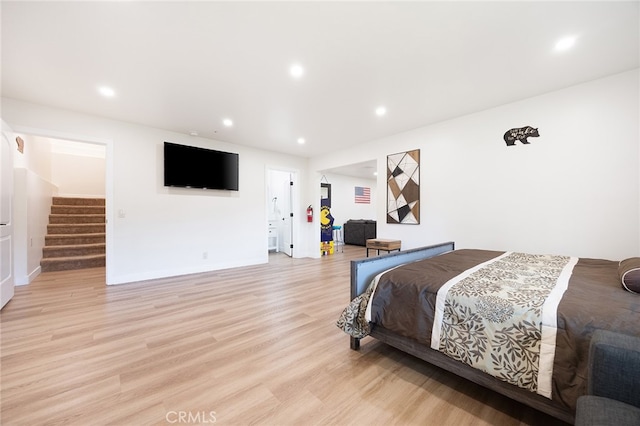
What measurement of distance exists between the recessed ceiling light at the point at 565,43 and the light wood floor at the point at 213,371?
9.12ft

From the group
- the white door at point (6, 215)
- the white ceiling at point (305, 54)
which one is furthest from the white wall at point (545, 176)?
the white door at point (6, 215)

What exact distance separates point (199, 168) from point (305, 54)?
125 inches

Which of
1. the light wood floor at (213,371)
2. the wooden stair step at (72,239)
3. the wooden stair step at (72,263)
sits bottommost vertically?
the light wood floor at (213,371)

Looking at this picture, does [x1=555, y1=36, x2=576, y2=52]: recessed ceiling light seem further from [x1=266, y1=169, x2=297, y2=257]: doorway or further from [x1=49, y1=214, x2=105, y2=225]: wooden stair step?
[x1=49, y1=214, x2=105, y2=225]: wooden stair step

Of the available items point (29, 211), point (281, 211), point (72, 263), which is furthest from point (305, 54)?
point (72, 263)

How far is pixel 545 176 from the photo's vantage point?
291cm

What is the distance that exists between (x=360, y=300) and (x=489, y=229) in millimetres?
2480

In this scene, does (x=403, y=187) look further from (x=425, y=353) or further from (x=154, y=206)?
(x=154, y=206)

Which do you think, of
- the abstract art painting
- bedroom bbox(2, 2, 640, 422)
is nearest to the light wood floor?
bedroom bbox(2, 2, 640, 422)

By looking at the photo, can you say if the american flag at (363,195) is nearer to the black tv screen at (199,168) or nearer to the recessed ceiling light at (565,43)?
the black tv screen at (199,168)

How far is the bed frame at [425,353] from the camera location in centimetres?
118

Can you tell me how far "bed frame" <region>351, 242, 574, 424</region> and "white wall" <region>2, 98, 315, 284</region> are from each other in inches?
144

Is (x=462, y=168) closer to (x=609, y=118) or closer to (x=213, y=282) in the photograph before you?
(x=609, y=118)

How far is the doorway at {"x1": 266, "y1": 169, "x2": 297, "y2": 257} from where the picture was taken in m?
6.24
